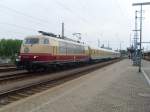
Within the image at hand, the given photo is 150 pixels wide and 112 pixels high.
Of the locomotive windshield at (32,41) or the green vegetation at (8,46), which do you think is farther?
the green vegetation at (8,46)

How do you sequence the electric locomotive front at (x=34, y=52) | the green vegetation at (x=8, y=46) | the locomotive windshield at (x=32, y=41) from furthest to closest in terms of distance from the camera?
1. the green vegetation at (x=8, y=46)
2. the locomotive windshield at (x=32, y=41)
3. the electric locomotive front at (x=34, y=52)

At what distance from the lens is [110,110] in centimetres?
941

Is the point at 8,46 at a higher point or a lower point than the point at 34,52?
higher

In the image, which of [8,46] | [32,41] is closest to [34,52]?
[32,41]

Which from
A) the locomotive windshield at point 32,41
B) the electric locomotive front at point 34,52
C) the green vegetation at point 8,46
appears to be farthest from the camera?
the green vegetation at point 8,46

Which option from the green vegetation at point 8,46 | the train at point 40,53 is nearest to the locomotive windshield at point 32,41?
the train at point 40,53

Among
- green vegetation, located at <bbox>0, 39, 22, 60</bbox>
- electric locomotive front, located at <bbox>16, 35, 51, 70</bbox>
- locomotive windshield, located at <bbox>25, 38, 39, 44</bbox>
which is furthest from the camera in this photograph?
green vegetation, located at <bbox>0, 39, 22, 60</bbox>

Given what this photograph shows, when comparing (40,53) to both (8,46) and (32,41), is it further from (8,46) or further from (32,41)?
(8,46)

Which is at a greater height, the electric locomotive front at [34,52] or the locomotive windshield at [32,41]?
the locomotive windshield at [32,41]

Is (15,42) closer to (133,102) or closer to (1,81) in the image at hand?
(1,81)

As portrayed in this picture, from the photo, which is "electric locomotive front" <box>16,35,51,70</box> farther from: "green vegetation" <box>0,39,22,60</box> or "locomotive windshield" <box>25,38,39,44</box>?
"green vegetation" <box>0,39,22,60</box>

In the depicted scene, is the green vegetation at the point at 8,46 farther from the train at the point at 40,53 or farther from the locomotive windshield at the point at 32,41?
the locomotive windshield at the point at 32,41

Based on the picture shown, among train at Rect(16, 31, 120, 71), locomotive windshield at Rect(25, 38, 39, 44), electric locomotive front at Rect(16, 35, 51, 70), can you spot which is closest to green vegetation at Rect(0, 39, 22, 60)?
train at Rect(16, 31, 120, 71)

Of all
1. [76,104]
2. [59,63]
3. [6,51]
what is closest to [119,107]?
[76,104]
